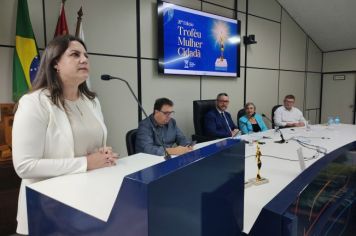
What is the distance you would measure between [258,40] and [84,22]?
3.29 meters

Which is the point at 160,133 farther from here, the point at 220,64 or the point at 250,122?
the point at 220,64

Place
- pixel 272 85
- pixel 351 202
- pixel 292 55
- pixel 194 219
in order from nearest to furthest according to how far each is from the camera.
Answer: pixel 194 219 < pixel 351 202 < pixel 272 85 < pixel 292 55

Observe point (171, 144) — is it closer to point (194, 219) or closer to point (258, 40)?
point (194, 219)

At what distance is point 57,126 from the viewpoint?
98 centimetres

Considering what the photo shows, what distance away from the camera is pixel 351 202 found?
6.21 feet

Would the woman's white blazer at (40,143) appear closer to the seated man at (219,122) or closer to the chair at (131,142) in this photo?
the chair at (131,142)

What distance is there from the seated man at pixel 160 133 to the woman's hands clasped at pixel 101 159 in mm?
680

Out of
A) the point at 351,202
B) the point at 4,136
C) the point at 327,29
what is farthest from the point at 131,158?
the point at 327,29

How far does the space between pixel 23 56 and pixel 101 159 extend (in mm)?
1655

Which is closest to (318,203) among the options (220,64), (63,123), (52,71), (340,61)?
(63,123)

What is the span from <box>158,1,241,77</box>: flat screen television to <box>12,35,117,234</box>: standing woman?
2.28m

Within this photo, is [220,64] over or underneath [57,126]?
over

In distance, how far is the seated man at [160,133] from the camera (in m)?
2.00

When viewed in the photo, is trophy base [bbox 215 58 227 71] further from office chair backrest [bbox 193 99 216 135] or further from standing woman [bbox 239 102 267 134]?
office chair backrest [bbox 193 99 216 135]
